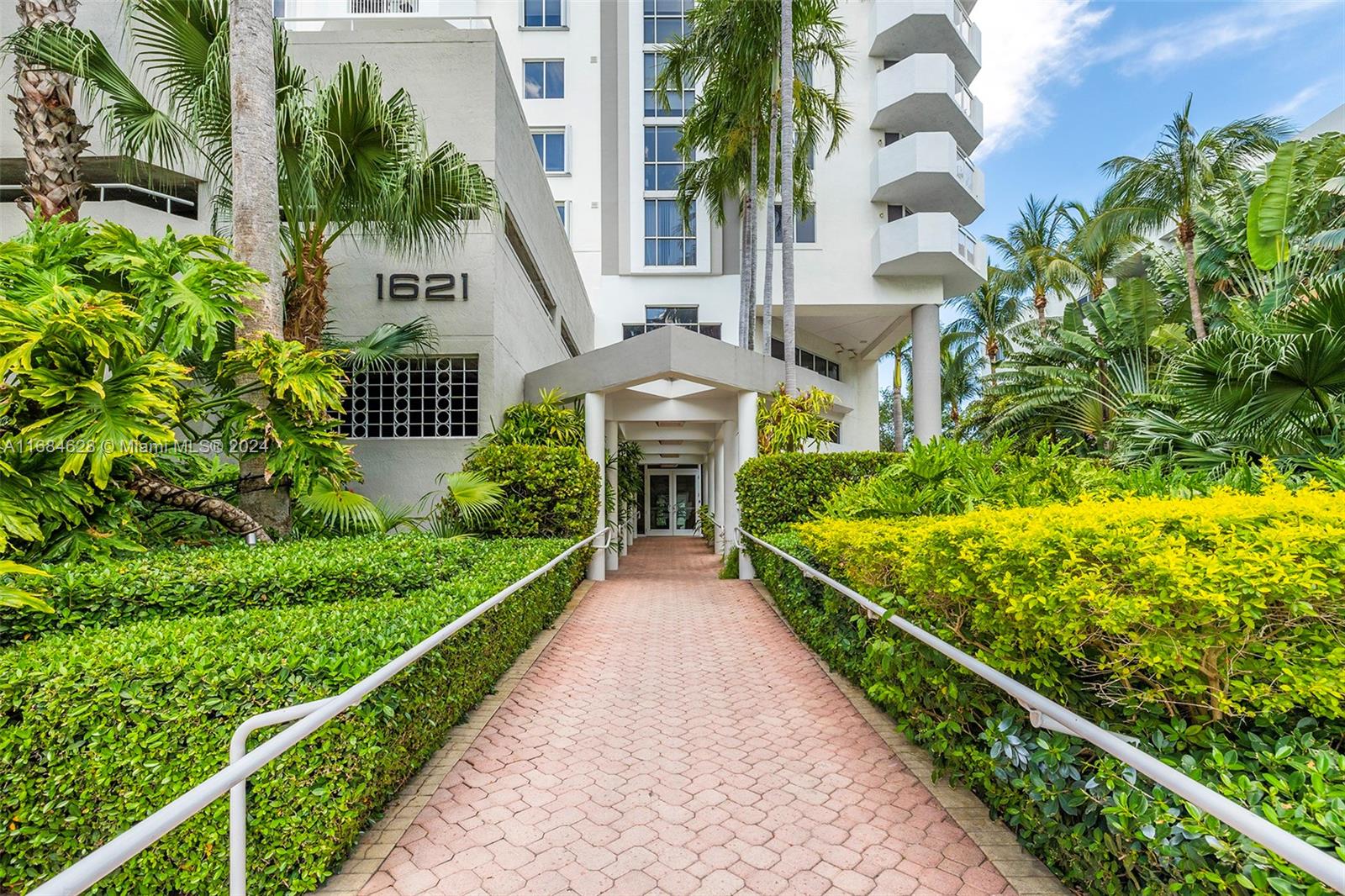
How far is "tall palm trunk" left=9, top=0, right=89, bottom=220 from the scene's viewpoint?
6.53 meters

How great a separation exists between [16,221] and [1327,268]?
59.6 ft

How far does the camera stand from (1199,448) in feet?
19.8

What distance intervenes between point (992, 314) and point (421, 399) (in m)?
26.7

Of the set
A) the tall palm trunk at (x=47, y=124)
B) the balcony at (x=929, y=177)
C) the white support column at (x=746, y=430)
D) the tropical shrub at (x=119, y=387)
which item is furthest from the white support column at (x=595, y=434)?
the balcony at (x=929, y=177)

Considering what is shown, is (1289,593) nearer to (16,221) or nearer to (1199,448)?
(1199,448)

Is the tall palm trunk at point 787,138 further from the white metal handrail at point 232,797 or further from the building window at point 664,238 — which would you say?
the white metal handrail at point 232,797

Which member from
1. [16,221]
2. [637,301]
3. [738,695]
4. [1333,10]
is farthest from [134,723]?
[1333,10]

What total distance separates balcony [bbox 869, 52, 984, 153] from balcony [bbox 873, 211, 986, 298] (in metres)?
2.58

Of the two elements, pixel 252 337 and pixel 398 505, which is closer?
pixel 252 337

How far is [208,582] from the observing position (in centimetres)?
448

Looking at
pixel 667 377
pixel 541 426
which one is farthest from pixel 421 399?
pixel 667 377

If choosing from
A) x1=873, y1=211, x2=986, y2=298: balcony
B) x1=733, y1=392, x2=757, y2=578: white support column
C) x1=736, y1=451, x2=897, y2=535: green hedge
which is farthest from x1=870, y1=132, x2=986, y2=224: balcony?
x1=736, y1=451, x2=897, y2=535: green hedge

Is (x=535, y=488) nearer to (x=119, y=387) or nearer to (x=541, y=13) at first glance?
(x=119, y=387)

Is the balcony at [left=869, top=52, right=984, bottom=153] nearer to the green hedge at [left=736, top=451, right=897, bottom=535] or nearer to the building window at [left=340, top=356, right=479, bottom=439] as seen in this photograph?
the green hedge at [left=736, top=451, right=897, bottom=535]
